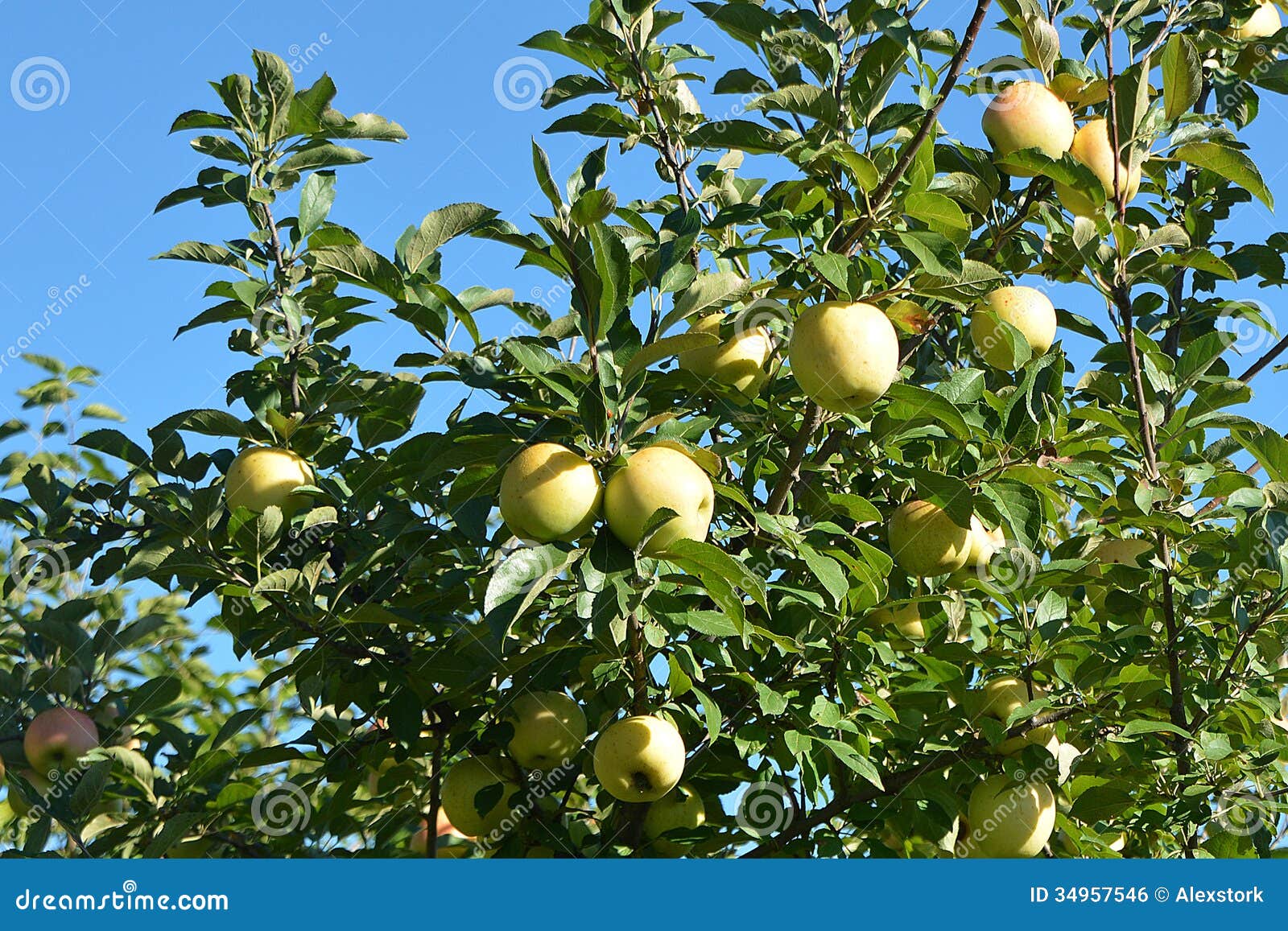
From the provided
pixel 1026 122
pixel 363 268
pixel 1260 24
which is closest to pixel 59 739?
pixel 363 268

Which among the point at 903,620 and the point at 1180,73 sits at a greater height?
the point at 1180,73

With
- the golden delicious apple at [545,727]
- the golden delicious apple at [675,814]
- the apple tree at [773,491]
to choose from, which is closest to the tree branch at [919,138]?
the apple tree at [773,491]

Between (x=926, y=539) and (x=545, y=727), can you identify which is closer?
(x=926, y=539)

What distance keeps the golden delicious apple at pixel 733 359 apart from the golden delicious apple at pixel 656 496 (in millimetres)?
440

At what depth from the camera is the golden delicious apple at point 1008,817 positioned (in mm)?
2750

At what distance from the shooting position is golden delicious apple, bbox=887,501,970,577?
8.87 ft

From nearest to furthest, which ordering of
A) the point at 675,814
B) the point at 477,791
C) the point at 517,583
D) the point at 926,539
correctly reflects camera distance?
the point at 517,583, the point at 926,539, the point at 477,791, the point at 675,814

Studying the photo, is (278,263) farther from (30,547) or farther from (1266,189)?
(1266,189)

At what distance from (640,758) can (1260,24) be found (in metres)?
2.96

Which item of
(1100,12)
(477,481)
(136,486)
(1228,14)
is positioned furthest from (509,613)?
(1228,14)

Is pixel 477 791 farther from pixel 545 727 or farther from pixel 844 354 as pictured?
pixel 844 354

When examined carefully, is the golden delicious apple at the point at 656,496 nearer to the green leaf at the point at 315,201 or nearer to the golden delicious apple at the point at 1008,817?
the golden delicious apple at the point at 1008,817

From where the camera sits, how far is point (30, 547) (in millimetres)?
3010

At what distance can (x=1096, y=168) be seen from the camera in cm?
284
